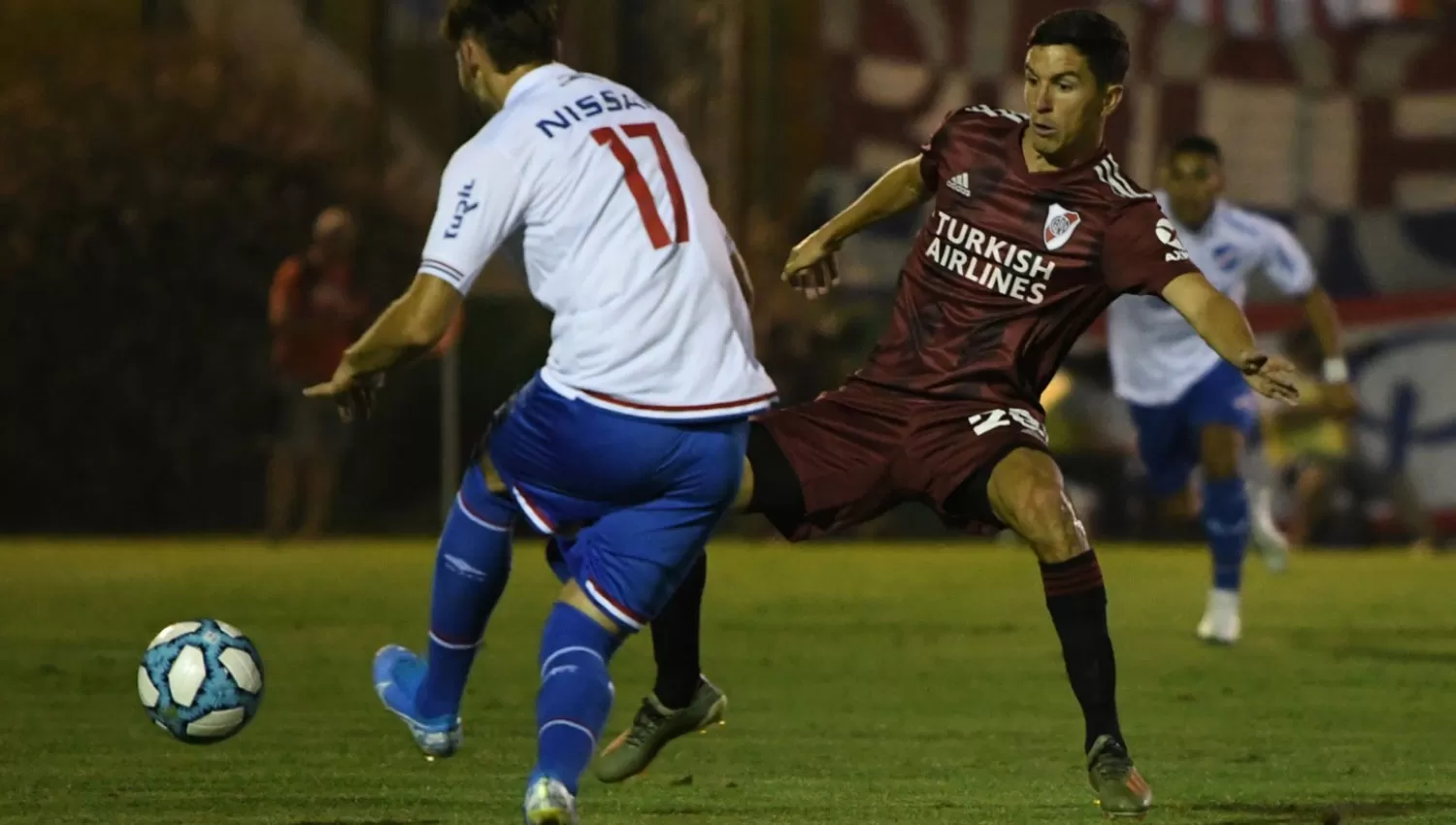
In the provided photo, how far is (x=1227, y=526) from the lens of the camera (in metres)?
11.2

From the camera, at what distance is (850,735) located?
8086 mm

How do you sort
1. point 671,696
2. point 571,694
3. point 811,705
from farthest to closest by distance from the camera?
point 811,705 < point 671,696 < point 571,694

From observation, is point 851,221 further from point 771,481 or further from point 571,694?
point 571,694

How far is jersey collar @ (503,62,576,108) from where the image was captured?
5918mm

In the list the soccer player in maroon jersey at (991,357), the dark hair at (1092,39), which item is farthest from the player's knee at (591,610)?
the dark hair at (1092,39)

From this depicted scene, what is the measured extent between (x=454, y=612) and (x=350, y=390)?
0.83 meters

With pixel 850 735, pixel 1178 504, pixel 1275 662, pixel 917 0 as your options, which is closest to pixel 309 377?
pixel 917 0

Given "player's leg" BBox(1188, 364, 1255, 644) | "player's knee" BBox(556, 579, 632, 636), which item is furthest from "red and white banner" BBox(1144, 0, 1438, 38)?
"player's knee" BBox(556, 579, 632, 636)

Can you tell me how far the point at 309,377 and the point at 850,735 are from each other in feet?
30.8

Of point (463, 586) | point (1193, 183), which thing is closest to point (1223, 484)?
point (1193, 183)

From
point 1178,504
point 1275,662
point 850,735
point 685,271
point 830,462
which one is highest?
point 685,271

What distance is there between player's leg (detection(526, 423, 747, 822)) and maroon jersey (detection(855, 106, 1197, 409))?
0.94 m

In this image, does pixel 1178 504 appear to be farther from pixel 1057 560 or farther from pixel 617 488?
pixel 617 488

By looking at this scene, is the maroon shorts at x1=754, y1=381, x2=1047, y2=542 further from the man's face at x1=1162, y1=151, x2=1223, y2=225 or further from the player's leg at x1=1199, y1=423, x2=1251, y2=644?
the man's face at x1=1162, y1=151, x2=1223, y2=225
